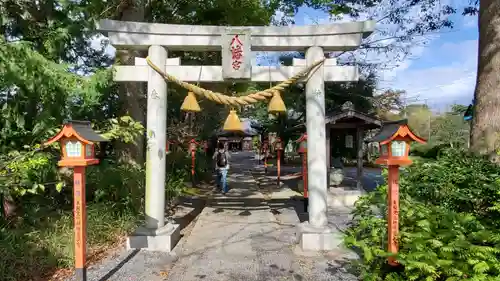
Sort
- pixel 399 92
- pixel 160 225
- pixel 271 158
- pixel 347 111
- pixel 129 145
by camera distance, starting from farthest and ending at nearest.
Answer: pixel 271 158 → pixel 399 92 → pixel 347 111 → pixel 129 145 → pixel 160 225

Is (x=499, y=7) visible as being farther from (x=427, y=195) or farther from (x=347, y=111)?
(x=347, y=111)

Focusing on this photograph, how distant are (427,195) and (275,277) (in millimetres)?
2583

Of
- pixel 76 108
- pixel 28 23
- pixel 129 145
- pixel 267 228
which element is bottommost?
pixel 267 228

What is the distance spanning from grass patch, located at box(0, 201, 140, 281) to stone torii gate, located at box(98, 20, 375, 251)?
75 centimetres

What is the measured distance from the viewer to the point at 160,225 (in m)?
6.23

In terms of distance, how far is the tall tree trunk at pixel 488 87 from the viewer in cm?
620

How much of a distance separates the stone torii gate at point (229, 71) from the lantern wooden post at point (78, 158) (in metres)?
1.60

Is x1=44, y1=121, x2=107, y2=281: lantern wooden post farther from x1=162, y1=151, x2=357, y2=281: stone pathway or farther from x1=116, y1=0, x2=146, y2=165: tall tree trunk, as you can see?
x1=116, y1=0, x2=146, y2=165: tall tree trunk

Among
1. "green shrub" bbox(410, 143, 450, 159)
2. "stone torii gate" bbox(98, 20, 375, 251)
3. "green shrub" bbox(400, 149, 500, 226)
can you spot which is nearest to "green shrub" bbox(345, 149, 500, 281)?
"green shrub" bbox(400, 149, 500, 226)

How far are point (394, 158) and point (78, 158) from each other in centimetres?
389

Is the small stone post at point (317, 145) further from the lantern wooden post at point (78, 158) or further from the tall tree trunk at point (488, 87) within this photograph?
the lantern wooden post at point (78, 158)

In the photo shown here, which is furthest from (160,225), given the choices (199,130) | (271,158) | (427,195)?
(271,158)

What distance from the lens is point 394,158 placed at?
422 centimetres

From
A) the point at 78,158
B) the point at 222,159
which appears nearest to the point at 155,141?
the point at 78,158
